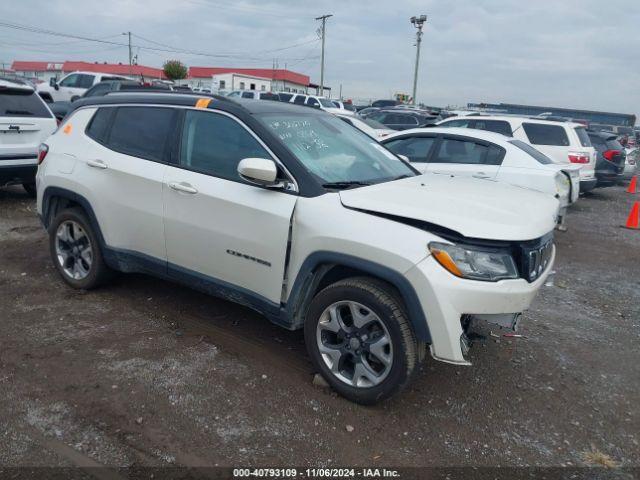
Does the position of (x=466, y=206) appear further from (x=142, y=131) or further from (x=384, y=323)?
(x=142, y=131)

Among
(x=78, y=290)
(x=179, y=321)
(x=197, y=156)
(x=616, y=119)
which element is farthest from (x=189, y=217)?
(x=616, y=119)

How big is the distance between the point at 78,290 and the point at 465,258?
3.76 metres

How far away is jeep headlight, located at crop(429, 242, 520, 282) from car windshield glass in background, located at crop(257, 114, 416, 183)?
1000mm

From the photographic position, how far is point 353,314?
322 centimetres

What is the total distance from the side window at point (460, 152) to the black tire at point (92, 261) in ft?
16.7

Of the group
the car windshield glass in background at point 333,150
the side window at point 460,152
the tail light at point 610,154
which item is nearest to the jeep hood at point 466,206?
the car windshield glass in background at point 333,150

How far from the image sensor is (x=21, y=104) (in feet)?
25.5

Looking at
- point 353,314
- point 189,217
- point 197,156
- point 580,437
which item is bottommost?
point 580,437

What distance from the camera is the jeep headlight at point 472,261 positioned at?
2.89 m

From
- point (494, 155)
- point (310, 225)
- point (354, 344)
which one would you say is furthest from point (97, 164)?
point (494, 155)

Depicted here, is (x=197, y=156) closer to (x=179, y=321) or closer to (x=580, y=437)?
(x=179, y=321)

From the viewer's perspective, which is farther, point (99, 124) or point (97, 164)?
point (99, 124)

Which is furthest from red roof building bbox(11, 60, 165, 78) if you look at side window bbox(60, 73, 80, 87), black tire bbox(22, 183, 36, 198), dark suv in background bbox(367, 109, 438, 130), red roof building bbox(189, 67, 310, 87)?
black tire bbox(22, 183, 36, 198)

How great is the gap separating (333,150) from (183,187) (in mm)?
1160
